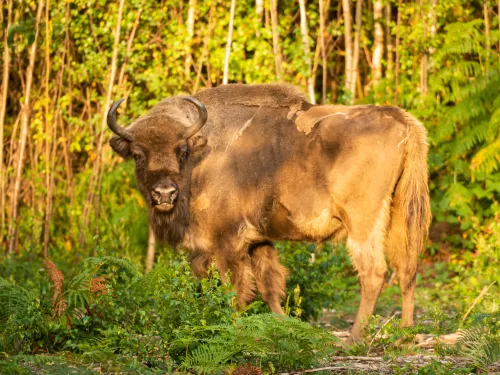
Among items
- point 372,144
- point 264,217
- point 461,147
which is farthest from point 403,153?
point 461,147

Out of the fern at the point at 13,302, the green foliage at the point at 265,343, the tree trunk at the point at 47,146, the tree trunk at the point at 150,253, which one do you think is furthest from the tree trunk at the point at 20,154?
the green foliage at the point at 265,343

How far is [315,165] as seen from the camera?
7816 millimetres

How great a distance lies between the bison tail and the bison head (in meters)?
1.94

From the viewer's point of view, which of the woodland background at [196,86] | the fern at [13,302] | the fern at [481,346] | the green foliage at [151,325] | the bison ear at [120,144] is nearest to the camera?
the green foliage at [151,325]

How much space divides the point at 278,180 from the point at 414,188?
4.23ft

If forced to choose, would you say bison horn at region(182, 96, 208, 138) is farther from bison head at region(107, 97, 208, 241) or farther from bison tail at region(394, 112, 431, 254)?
bison tail at region(394, 112, 431, 254)

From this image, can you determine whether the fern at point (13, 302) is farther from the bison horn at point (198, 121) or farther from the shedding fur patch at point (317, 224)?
the shedding fur patch at point (317, 224)

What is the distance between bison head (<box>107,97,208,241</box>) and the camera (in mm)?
7812

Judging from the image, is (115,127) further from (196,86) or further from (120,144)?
(196,86)

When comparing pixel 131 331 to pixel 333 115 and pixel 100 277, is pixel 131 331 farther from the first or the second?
pixel 333 115

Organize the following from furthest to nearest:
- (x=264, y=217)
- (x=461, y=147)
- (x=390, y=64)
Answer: (x=390, y=64) → (x=461, y=147) → (x=264, y=217)

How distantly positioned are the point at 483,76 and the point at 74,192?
657cm

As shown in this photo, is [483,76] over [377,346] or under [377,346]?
over

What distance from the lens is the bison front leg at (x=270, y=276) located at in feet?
27.4
